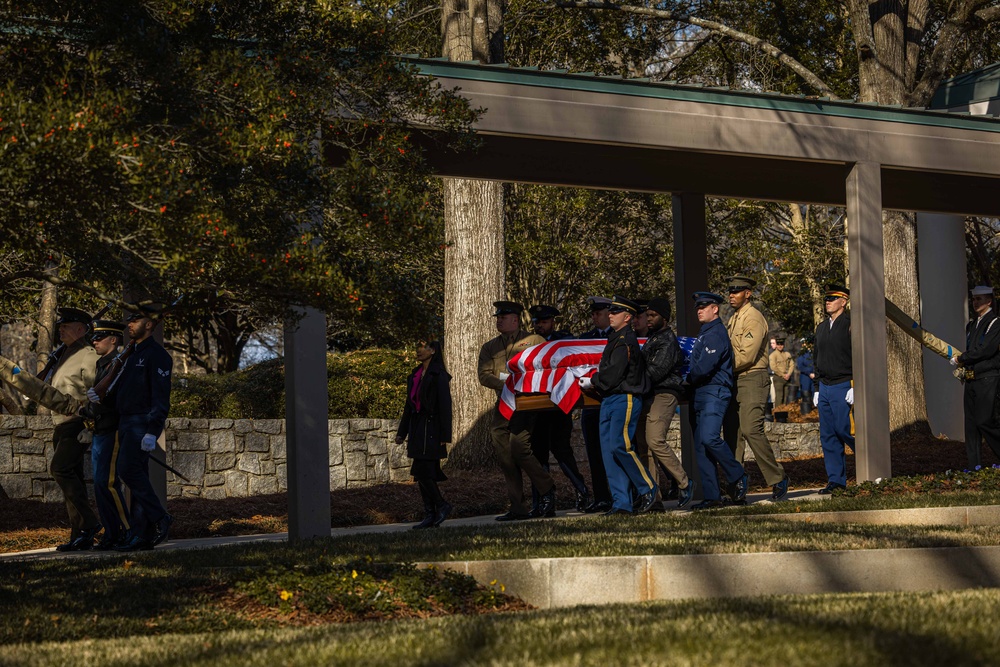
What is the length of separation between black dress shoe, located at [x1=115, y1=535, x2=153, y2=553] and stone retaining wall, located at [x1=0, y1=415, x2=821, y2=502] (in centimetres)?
495

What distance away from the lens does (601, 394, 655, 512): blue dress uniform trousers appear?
436 inches

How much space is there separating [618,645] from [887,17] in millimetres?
16919

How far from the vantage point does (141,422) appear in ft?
33.9

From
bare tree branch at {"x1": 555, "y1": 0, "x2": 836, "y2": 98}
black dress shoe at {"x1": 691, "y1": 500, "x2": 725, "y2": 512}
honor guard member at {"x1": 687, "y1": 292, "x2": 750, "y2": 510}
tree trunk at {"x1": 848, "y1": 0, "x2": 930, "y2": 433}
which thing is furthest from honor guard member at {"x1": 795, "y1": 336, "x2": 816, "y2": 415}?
black dress shoe at {"x1": 691, "y1": 500, "x2": 725, "y2": 512}

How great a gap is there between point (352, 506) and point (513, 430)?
111 inches

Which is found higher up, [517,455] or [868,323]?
[868,323]

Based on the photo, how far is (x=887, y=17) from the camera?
19.6m

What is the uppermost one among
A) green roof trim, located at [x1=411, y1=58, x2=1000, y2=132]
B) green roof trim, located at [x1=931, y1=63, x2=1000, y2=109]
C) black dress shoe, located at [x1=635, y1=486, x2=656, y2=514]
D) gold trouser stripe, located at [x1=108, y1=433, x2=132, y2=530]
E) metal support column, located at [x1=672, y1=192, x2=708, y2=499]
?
green roof trim, located at [x1=931, y1=63, x2=1000, y2=109]

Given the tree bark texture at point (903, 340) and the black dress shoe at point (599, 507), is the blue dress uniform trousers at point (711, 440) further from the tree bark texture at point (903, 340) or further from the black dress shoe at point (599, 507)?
the tree bark texture at point (903, 340)

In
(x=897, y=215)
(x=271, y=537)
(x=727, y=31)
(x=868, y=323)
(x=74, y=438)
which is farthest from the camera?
(x=727, y=31)

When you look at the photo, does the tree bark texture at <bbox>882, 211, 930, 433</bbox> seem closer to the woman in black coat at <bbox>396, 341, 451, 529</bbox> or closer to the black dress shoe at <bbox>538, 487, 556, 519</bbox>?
the black dress shoe at <bbox>538, 487, 556, 519</bbox>

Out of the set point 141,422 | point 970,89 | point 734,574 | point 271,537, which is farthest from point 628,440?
point 970,89

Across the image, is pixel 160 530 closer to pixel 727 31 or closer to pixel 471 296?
pixel 471 296

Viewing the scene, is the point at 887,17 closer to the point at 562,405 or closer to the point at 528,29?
the point at 528,29
